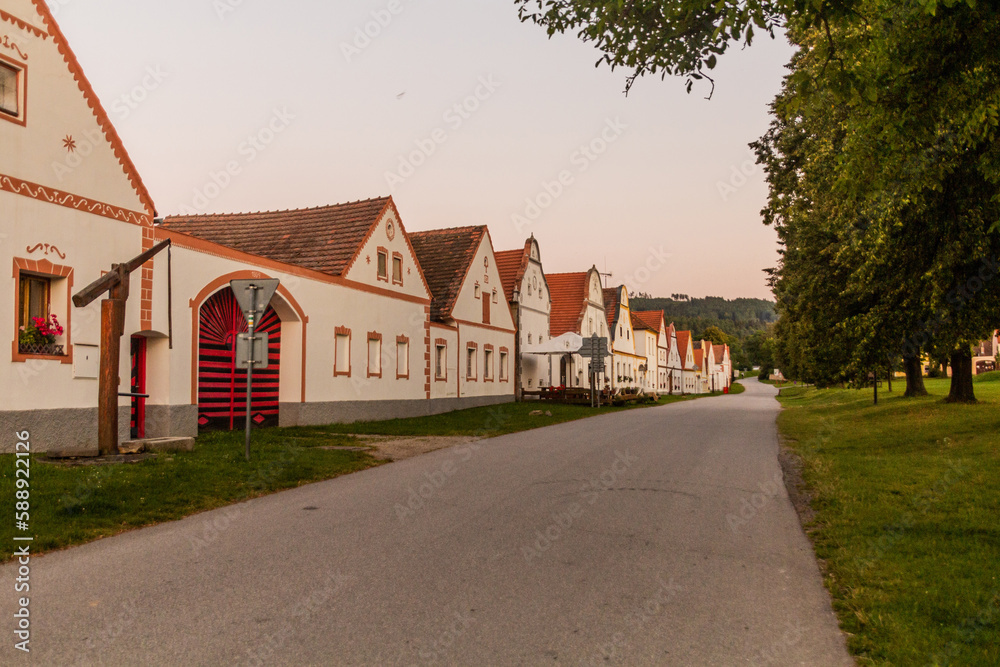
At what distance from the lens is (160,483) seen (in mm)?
9922

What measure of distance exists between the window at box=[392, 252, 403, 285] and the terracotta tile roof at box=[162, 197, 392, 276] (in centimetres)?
186

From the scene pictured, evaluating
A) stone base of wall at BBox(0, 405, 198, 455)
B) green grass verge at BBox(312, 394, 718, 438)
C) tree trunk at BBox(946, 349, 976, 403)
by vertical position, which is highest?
tree trunk at BBox(946, 349, 976, 403)

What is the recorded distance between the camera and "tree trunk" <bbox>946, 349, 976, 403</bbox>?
2267 centimetres

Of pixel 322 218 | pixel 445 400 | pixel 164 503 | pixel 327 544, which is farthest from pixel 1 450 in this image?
pixel 445 400

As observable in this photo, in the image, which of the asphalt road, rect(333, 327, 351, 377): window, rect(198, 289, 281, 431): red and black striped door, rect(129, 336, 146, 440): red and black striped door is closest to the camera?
the asphalt road

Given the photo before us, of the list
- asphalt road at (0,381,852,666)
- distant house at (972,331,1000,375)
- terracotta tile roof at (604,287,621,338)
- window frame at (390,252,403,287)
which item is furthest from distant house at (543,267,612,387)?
distant house at (972,331,1000,375)

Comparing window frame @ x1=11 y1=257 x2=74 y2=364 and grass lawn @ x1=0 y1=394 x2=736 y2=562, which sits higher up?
window frame @ x1=11 y1=257 x2=74 y2=364

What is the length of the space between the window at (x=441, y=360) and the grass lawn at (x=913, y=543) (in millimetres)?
17288

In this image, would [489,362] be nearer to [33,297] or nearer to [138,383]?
[138,383]

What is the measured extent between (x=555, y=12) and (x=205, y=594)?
722cm

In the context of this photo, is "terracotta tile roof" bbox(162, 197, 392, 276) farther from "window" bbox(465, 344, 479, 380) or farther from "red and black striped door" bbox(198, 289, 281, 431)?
"window" bbox(465, 344, 479, 380)

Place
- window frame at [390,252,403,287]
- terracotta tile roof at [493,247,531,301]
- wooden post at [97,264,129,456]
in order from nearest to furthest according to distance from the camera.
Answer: wooden post at [97,264,129,456] → window frame at [390,252,403,287] → terracotta tile roof at [493,247,531,301]

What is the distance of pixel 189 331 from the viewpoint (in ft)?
56.9

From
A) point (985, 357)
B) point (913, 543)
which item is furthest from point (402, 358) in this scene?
point (985, 357)
